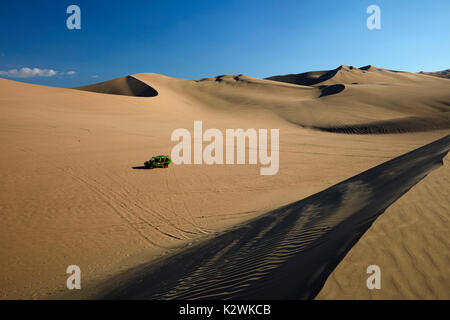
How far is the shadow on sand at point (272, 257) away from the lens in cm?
320

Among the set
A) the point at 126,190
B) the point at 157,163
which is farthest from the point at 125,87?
the point at 126,190

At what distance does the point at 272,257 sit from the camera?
165 inches

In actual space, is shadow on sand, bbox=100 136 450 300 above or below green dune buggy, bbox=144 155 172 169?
below

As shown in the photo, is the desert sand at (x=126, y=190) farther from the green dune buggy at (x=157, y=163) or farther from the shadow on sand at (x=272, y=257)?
the green dune buggy at (x=157, y=163)

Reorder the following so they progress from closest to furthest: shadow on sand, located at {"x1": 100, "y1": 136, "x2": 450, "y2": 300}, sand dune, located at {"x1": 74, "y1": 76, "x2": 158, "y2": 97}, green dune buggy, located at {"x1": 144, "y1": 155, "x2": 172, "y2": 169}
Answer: shadow on sand, located at {"x1": 100, "y1": 136, "x2": 450, "y2": 300}, green dune buggy, located at {"x1": 144, "y1": 155, "x2": 172, "y2": 169}, sand dune, located at {"x1": 74, "y1": 76, "x2": 158, "y2": 97}

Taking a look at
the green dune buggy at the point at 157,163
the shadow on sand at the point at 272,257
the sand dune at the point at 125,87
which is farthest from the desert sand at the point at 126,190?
the sand dune at the point at 125,87

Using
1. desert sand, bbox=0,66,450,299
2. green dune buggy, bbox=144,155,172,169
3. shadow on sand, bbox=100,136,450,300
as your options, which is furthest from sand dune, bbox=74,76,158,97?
shadow on sand, bbox=100,136,450,300

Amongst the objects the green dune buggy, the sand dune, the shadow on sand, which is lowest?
the shadow on sand

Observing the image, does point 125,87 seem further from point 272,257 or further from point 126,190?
point 272,257

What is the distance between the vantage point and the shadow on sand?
10.5 ft

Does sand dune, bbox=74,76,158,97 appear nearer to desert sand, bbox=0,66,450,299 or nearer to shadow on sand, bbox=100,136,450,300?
desert sand, bbox=0,66,450,299

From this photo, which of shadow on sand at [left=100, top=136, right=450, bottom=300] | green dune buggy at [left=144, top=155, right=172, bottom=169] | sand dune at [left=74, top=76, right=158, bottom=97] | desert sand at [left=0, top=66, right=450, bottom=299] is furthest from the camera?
sand dune at [left=74, top=76, right=158, bottom=97]

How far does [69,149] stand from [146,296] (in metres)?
15.7
